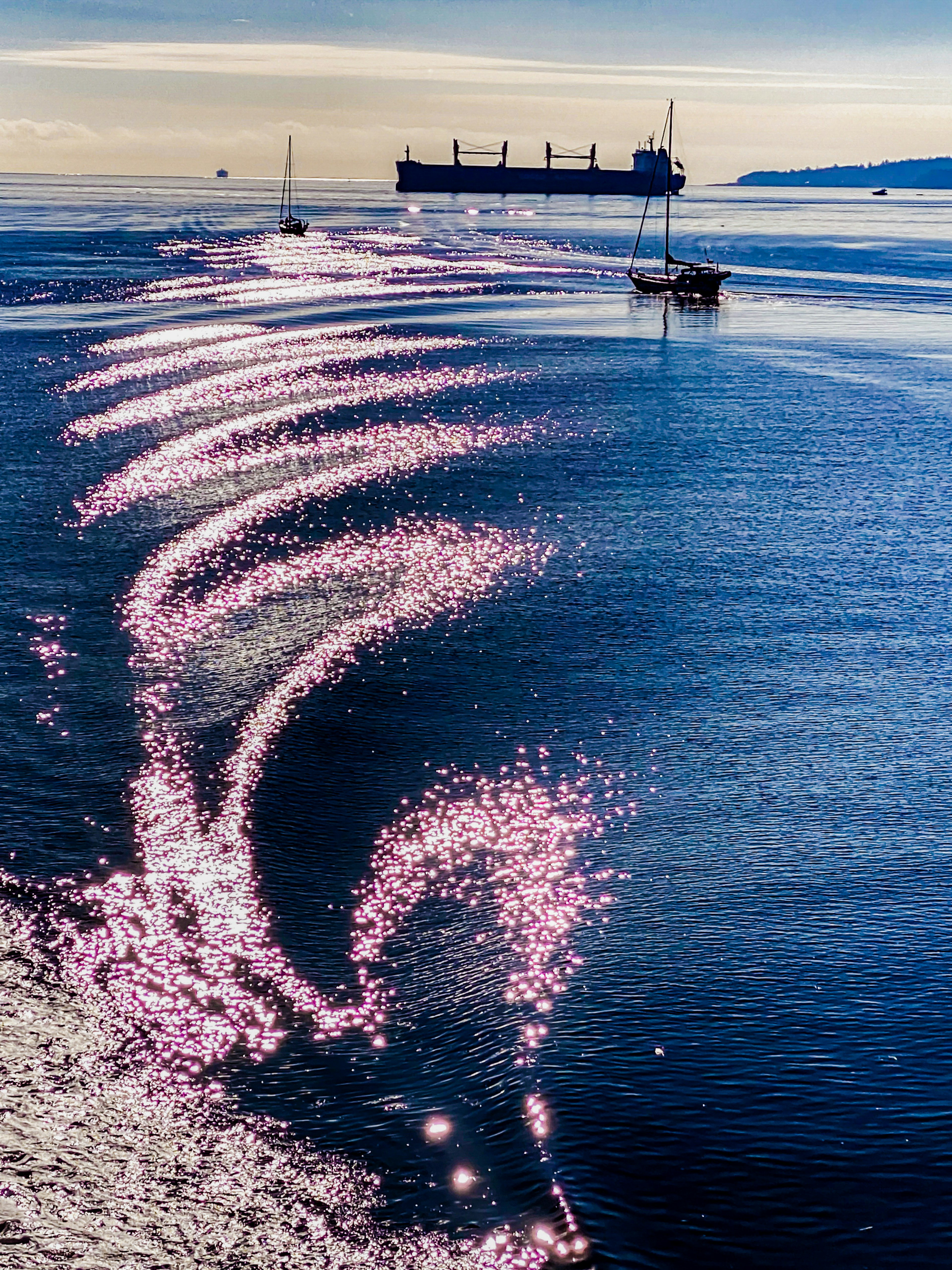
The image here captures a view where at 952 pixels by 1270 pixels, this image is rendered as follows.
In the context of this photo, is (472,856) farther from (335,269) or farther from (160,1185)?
(335,269)

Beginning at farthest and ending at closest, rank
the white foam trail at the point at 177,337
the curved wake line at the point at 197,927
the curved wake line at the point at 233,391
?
the white foam trail at the point at 177,337 < the curved wake line at the point at 233,391 < the curved wake line at the point at 197,927

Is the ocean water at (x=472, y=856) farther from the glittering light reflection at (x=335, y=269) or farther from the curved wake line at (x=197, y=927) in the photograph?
the glittering light reflection at (x=335, y=269)

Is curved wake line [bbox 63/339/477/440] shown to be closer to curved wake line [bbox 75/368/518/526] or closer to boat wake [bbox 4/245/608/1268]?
curved wake line [bbox 75/368/518/526]

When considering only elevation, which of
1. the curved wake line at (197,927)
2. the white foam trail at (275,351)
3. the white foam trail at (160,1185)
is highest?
the white foam trail at (275,351)

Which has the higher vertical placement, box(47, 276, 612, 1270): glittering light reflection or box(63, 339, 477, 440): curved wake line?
box(63, 339, 477, 440): curved wake line

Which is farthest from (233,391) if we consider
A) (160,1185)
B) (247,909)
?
(160,1185)

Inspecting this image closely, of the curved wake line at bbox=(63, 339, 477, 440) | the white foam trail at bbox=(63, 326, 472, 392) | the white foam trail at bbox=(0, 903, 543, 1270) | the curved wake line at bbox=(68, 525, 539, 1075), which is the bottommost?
the white foam trail at bbox=(0, 903, 543, 1270)

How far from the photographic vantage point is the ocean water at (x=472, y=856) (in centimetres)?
989

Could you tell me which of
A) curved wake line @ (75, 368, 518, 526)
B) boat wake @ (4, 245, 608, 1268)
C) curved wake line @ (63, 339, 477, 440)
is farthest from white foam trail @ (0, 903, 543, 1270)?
curved wake line @ (63, 339, 477, 440)

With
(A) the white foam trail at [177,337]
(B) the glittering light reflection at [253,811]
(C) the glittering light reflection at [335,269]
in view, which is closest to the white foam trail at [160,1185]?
(B) the glittering light reflection at [253,811]

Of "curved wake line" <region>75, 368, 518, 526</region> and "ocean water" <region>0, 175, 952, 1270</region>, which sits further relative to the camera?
"curved wake line" <region>75, 368, 518, 526</region>

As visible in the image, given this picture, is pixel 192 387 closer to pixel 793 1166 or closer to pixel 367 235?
pixel 793 1166

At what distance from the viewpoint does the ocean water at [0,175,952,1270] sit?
9.89 meters

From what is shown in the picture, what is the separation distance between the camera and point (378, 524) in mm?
30656
